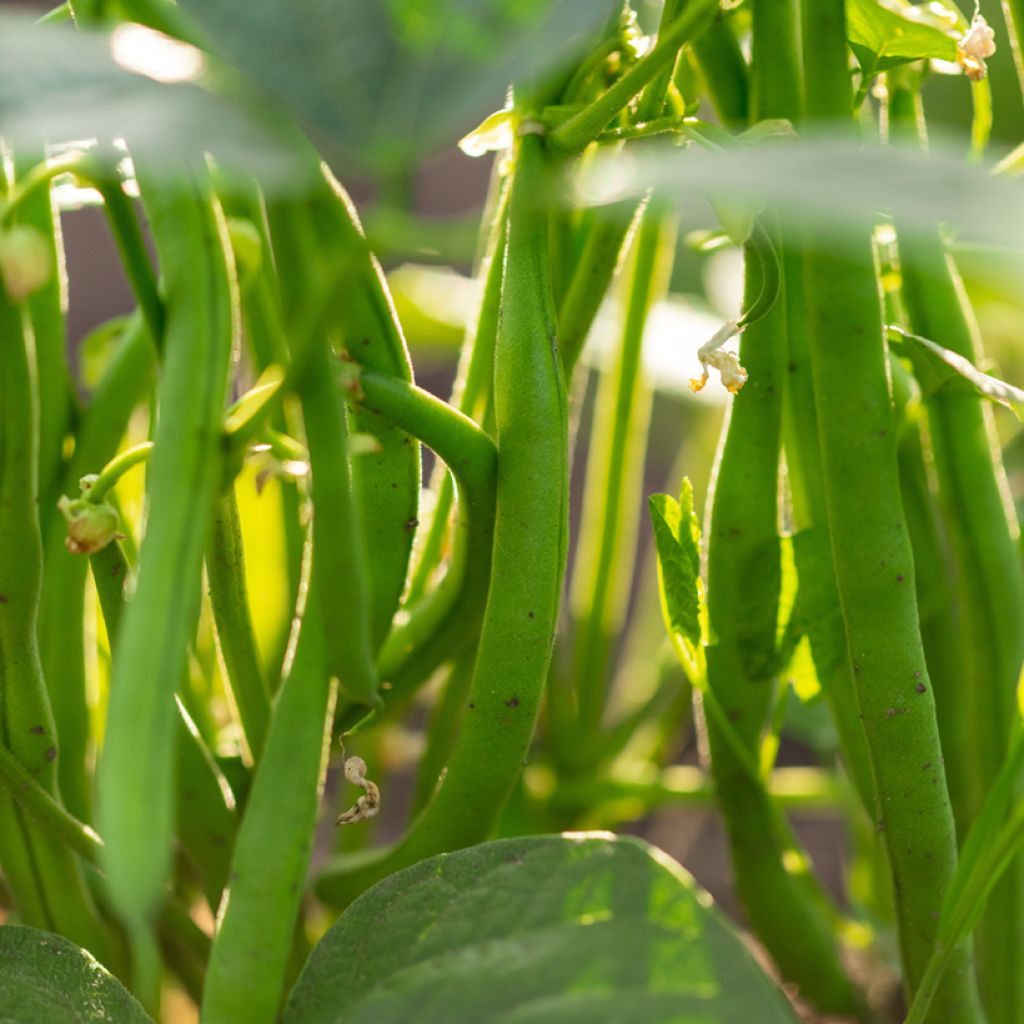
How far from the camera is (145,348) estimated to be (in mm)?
365

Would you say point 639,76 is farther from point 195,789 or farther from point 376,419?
point 195,789

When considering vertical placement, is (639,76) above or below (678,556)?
above

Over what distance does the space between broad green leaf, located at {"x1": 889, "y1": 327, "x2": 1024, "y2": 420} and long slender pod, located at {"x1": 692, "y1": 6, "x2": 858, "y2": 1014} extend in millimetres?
36

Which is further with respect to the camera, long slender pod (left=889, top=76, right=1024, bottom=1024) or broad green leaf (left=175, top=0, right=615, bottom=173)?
long slender pod (left=889, top=76, right=1024, bottom=1024)

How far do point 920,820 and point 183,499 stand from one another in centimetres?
19

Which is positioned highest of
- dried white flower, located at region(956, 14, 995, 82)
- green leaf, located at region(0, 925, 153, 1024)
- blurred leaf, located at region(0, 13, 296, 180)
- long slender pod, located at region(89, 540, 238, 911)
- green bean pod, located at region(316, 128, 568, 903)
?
dried white flower, located at region(956, 14, 995, 82)

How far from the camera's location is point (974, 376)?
284mm

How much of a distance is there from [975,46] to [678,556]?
0.13 meters

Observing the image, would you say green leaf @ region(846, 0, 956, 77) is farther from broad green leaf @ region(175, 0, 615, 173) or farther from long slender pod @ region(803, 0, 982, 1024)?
broad green leaf @ region(175, 0, 615, 173)

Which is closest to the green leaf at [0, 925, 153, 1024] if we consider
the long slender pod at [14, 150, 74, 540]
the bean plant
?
the bean plant

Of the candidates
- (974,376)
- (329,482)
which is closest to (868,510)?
(974,376)

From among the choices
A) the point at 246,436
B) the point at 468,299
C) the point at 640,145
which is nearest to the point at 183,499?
the point at 246,436

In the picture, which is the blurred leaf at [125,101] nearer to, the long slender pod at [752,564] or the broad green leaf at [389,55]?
the broad green leaf at [389,55]

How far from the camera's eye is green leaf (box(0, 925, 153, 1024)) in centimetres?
26
